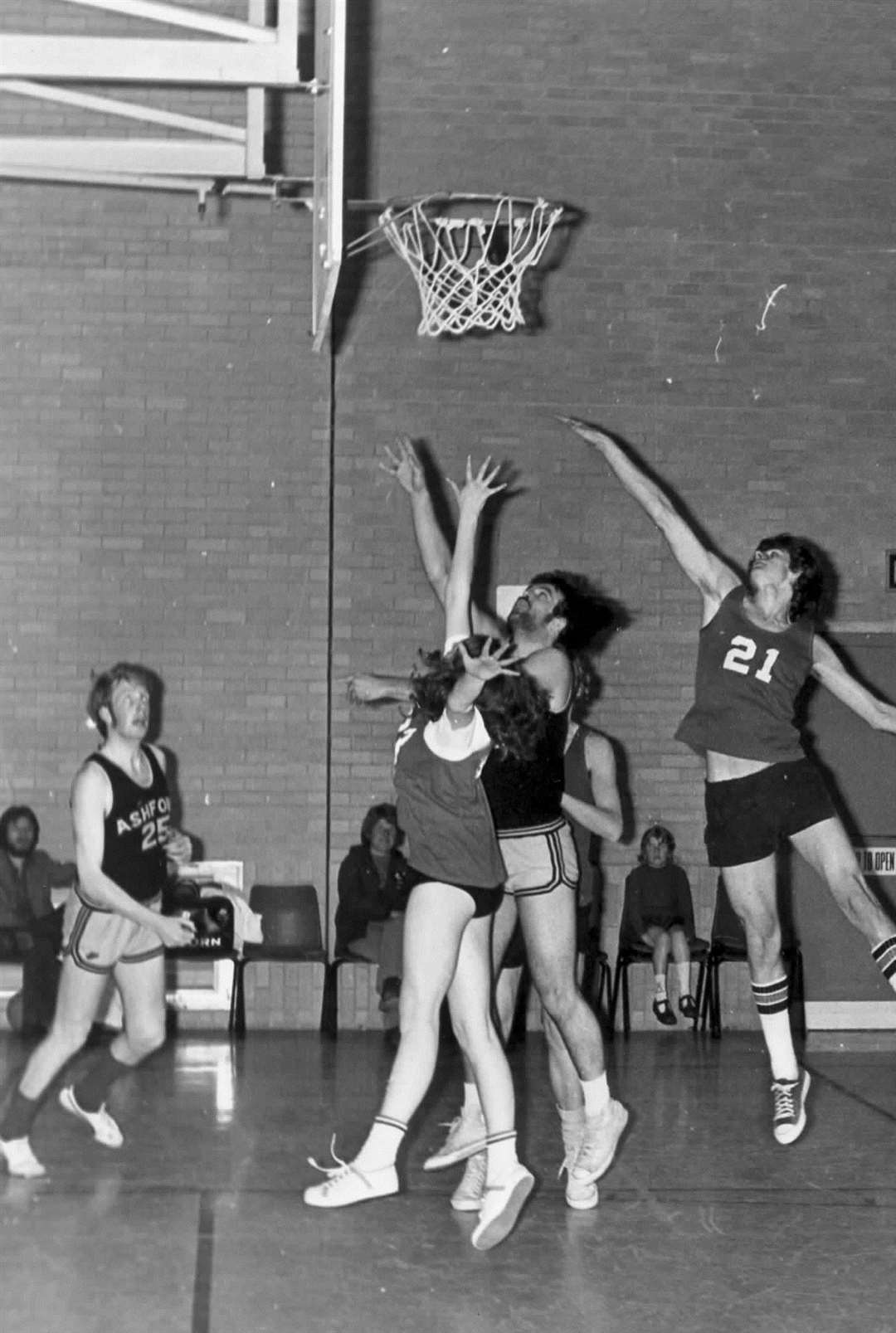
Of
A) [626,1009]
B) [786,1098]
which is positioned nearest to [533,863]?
[786,1098]

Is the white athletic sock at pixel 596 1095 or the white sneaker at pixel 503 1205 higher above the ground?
the white athletic sock at pixel 596 1095

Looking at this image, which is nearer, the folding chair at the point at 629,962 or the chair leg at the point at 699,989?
the folding chair at the point at 629,962

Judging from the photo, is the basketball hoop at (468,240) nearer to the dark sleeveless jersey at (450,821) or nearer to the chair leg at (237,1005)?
the chair leg at (237,1005)

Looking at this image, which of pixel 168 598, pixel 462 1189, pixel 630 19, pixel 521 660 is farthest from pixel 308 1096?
pixel 630 19

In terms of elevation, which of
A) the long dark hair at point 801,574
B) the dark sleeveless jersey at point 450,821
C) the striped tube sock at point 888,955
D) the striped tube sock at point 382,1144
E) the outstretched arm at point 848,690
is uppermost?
the long dark hair at point 801,574

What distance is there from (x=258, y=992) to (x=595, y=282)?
4957 mm

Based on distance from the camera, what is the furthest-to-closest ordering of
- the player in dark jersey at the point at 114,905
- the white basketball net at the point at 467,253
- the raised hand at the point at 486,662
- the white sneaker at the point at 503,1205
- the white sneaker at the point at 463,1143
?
the white basketball net at the point at 467,253
the white sneaker at the point at 463,1143
the player in dark jersey at the point at 114,905
the white sneaker at the point at 503,1205
the raised hand at the point at 486,662

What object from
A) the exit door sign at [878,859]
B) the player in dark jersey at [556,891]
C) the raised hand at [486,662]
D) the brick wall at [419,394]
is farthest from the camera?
the exit door sign at [878,859]

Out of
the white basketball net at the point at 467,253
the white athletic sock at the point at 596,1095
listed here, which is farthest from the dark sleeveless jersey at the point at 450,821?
the white basketball net at the point at 467,253

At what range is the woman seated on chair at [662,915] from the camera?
9.80 m

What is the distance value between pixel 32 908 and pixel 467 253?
4.71 m

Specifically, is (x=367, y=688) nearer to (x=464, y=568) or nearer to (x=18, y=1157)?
(x=464, y=568)

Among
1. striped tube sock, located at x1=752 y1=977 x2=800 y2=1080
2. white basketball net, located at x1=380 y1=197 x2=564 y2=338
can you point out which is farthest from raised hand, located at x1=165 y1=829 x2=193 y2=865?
white basketball net, located at x1=380 y1=197 x2=564 y2=338

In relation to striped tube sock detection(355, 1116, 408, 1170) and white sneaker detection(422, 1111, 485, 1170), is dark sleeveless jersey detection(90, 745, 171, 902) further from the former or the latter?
white sneaker detection(422, 1111, 485, 1170)
